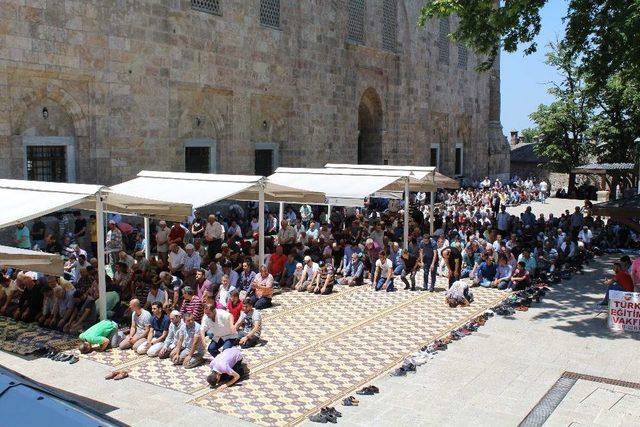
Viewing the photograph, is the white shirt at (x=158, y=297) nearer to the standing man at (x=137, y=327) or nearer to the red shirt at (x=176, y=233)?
the standing man at (x=137, y=327)

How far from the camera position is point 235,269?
1386 centimetres

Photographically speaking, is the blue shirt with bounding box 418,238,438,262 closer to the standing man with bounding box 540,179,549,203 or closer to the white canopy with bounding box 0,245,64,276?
the white canopy with bounding box 0,245,64,276

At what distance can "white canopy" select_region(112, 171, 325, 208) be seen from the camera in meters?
13.6

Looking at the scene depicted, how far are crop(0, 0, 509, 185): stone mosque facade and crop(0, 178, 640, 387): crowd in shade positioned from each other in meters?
2.16

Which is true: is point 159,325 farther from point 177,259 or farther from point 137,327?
point 177,259

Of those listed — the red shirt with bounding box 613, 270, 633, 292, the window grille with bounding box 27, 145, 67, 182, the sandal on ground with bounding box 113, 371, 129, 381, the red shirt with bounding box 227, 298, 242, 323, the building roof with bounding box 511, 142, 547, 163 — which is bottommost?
the sandal on ground with bounding box 113, 371, 129, 381

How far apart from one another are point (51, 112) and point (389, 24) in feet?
62.2

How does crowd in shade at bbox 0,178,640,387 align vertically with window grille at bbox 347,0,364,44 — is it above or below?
Answer: below

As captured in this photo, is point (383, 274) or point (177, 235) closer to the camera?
point (383, 274)

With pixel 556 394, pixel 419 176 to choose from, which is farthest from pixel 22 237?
pixel 556 394

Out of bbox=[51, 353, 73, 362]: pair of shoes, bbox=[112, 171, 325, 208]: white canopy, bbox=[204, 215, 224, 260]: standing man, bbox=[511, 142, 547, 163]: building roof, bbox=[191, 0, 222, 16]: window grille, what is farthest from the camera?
bbox=[511, 142, 547, 163]: building roof

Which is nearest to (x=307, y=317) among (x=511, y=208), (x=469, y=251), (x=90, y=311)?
(x=90, y=311)

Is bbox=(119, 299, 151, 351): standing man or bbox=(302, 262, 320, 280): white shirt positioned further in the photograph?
bbox=(302, 262, 320, 280): white shirt

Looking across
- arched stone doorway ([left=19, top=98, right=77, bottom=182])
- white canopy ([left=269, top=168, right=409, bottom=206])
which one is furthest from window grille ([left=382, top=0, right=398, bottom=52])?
arched stone doorway ([left=19, top=98, right=77, bottom=182])
